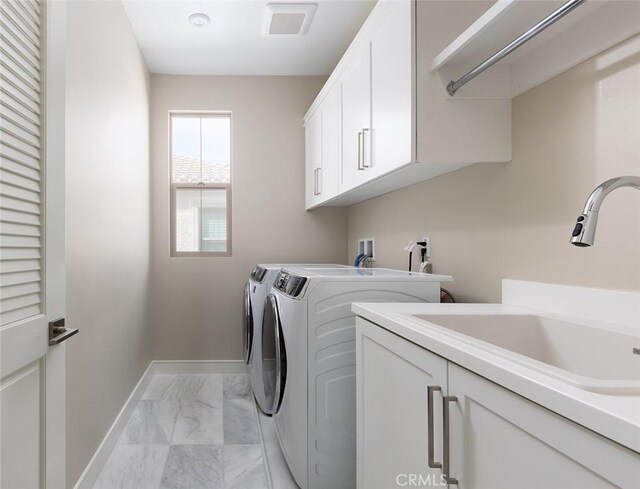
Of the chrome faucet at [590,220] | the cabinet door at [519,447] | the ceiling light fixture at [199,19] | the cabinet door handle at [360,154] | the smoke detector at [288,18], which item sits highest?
the ceiling light fixture at [199,19]

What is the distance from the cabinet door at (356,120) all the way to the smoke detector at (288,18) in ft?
1.70

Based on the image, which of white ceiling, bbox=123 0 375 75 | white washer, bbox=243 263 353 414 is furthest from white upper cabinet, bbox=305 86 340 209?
white washer, bbox=243 263 353 414

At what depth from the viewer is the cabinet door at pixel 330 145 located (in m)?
2.66

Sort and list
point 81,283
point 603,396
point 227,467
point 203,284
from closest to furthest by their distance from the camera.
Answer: point 603,396, point 81,283, point 227,467, point 203,284

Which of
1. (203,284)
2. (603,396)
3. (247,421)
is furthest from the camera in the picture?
(203,284)

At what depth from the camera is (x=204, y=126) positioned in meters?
3.81

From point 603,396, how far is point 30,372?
113 centimetres

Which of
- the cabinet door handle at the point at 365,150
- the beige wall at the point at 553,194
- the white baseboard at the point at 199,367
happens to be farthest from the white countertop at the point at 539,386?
the white baseboard at the point at 199,367

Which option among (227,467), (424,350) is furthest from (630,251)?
(227,467)

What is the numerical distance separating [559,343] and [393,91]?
3.51ft

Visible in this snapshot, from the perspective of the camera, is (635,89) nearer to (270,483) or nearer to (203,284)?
(270,483)

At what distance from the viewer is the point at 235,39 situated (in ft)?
10.1

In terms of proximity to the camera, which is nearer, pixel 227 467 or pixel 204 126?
pixel 227 467

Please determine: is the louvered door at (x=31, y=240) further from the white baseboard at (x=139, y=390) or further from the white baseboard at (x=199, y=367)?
the white baseboard at (x=199, y=367)
